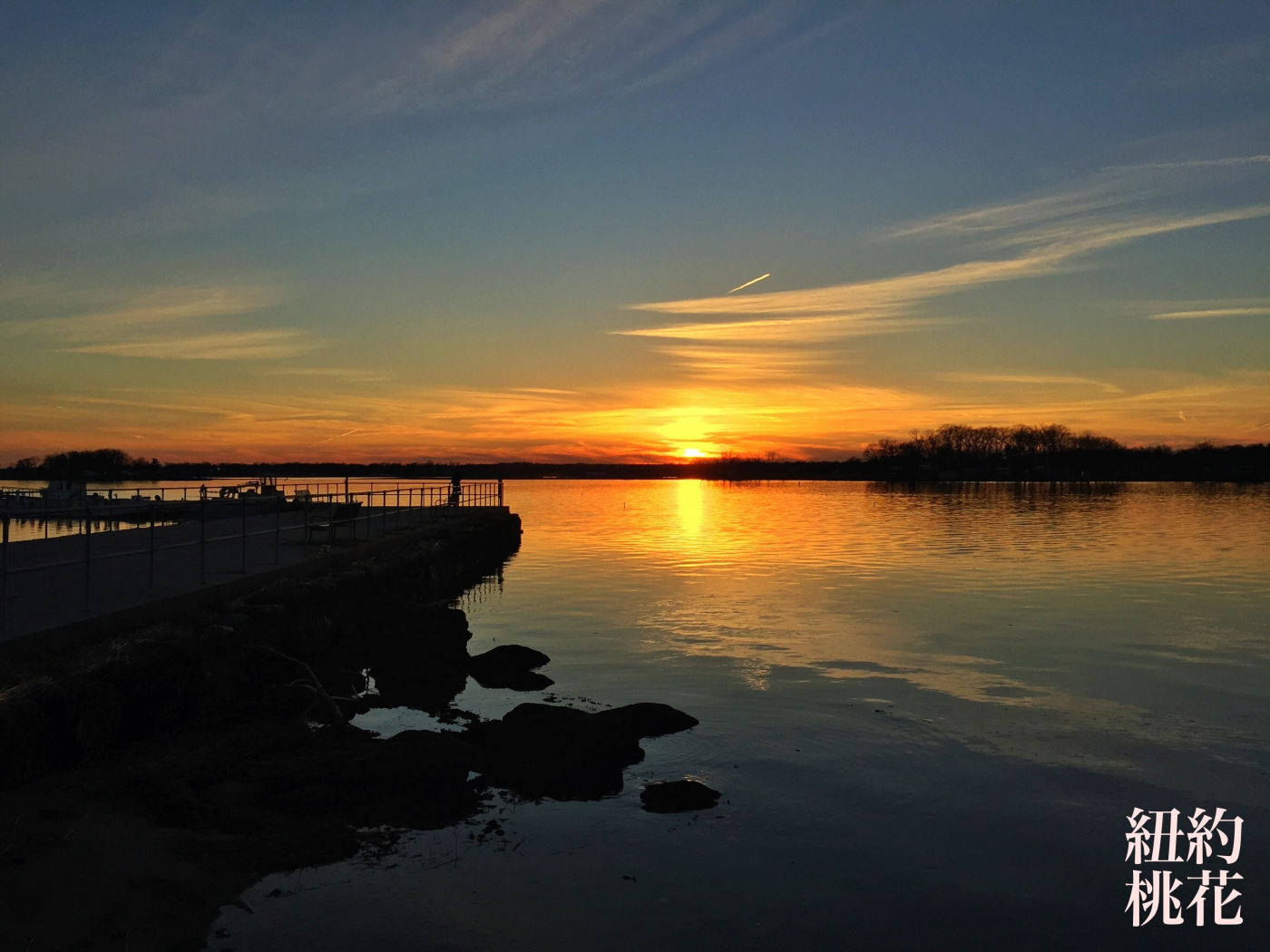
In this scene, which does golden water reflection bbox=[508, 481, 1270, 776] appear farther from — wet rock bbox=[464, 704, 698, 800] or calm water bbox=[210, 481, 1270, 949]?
wet rock bbox=[464, 704, 698, 800]

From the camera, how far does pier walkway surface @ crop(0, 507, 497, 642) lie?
13.0 m

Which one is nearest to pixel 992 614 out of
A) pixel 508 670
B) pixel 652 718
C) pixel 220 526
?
pixel 508 670

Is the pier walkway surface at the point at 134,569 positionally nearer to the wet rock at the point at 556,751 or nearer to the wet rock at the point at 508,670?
the wet rock at the point at 508,670

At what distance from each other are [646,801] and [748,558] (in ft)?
110

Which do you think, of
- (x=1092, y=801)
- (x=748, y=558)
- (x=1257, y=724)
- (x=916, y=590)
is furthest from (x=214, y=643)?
(x=748, y=558)

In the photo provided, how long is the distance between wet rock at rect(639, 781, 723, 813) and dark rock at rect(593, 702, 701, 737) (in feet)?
7.23

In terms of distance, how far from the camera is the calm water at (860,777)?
8562 millimetres

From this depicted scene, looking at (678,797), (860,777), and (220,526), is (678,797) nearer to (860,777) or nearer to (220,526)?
(860,777)

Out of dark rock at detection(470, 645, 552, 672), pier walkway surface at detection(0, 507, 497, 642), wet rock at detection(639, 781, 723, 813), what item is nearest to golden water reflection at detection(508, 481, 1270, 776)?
dark rock at detection(470, 645, 552, 672)

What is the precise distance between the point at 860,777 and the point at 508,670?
316 inches

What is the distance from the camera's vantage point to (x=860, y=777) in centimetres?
1280

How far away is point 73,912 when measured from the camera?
738 centimetres

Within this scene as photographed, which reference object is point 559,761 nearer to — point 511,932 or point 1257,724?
point 511,932

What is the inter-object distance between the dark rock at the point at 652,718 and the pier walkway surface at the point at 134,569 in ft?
22.7
